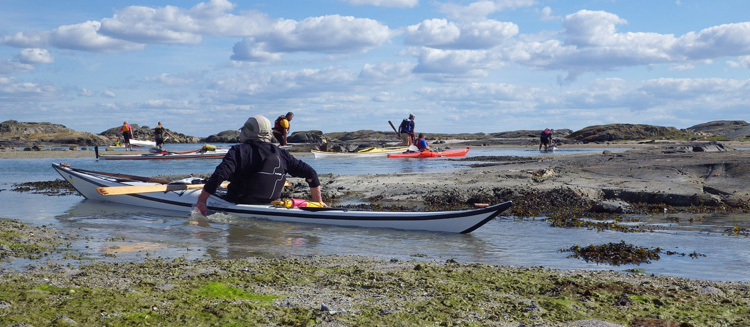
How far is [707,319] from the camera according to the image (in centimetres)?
425

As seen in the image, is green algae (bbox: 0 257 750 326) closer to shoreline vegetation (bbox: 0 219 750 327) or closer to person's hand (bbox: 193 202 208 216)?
shoreline vegetation (bbox: 0 219 750 327)

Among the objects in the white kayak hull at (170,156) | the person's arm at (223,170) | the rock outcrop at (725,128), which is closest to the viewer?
the person's arm at (223,170)

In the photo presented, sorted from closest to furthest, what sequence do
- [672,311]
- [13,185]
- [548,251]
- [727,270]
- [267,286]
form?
[672,311] → [267,286] → [727,270] → [548,251] → [13,185]

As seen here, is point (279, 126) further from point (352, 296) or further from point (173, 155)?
point (352, 296)

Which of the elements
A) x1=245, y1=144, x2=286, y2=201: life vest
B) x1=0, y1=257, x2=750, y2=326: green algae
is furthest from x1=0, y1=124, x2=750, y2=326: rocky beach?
x1=245, y1=144, x2=286, y2=201: life vest

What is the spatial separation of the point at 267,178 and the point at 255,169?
0.32 meters

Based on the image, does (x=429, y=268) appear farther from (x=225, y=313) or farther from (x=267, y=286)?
(x=225, y=313)

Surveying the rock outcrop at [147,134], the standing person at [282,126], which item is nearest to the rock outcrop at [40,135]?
the rock outcrop at [147,134]

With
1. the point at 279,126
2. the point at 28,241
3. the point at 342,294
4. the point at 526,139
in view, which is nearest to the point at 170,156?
the point at 279,126

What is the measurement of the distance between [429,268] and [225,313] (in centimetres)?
239

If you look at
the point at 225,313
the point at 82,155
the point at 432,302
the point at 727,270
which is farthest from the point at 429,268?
the point at 82,155

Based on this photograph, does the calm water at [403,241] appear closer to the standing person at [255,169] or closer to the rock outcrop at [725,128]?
the standing person at [255,169]

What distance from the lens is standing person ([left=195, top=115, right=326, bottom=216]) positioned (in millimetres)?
9008

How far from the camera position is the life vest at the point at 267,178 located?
9.30 meters
